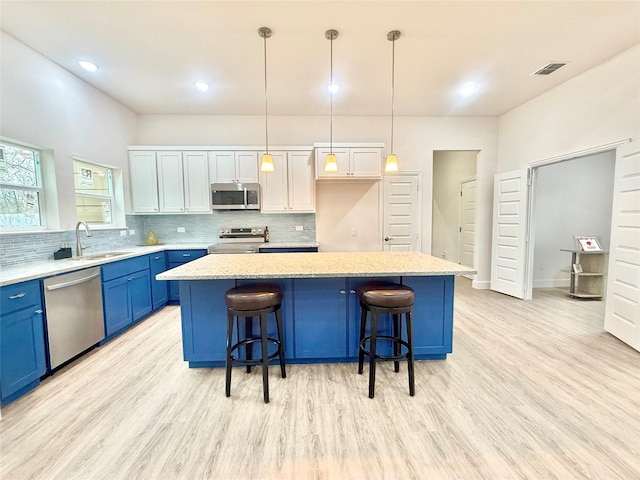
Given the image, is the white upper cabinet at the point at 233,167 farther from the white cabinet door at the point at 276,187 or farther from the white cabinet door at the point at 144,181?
the white cabinet door at the point at 144,181

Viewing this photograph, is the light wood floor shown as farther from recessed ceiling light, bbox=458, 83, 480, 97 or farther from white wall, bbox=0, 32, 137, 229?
recessed ceiling light, bbox=458, 83, 480, 97

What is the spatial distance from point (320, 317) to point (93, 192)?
3.68m

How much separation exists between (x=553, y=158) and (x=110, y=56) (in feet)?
18.4

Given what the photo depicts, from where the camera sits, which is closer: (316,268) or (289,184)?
(316,268)

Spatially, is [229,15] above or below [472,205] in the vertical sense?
above

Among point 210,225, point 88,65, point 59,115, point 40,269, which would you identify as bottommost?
point 40,269

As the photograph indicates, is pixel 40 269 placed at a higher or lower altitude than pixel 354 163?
lower

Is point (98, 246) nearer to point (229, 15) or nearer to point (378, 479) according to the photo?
point (229, 15)

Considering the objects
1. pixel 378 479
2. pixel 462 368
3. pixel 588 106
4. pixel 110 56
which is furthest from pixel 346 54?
pixel 378 479

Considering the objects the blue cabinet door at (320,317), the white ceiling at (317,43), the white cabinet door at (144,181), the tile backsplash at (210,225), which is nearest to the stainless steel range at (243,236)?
the tile backsplash at (210,225)

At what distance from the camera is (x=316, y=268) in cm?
207

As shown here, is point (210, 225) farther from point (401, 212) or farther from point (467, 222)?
point (467, 222)

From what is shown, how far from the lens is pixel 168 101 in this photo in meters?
3.92

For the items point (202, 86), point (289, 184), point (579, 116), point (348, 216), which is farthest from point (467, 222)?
point (202, 86)
